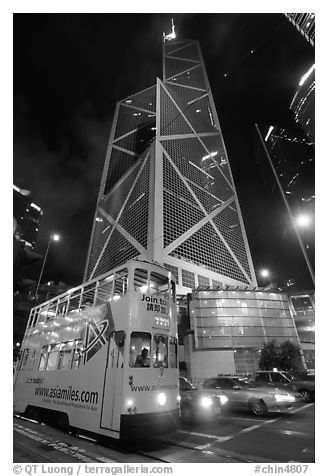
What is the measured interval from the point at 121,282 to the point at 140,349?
201 cm

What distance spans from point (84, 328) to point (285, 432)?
279 inches

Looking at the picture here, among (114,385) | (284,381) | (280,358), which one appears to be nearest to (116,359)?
(114,385)

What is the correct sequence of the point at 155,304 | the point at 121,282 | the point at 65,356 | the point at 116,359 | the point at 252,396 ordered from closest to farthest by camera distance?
the point at 116,359, the point at 155,304, the point at 121,282, the point at 65,356, the point at 252,396

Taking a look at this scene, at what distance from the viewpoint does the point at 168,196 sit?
219ft

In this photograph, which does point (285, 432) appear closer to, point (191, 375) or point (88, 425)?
point (88, 425)

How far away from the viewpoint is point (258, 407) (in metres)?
11.0

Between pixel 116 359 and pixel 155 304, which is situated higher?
pixel 155 304

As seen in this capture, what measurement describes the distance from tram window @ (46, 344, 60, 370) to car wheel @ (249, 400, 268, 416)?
328 inches

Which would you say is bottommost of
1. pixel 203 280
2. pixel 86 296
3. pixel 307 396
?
pixel 307 396

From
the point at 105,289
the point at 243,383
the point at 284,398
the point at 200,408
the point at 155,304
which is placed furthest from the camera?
the point at 243,383

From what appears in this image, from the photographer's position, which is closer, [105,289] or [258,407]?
[105,289]

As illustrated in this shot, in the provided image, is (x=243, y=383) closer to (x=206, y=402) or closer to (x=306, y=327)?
(x=206, y=402)

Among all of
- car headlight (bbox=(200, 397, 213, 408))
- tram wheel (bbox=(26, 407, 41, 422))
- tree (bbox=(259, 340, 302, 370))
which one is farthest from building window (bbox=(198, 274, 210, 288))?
tram wheel (bbox=(26, 407, 41, 422))
